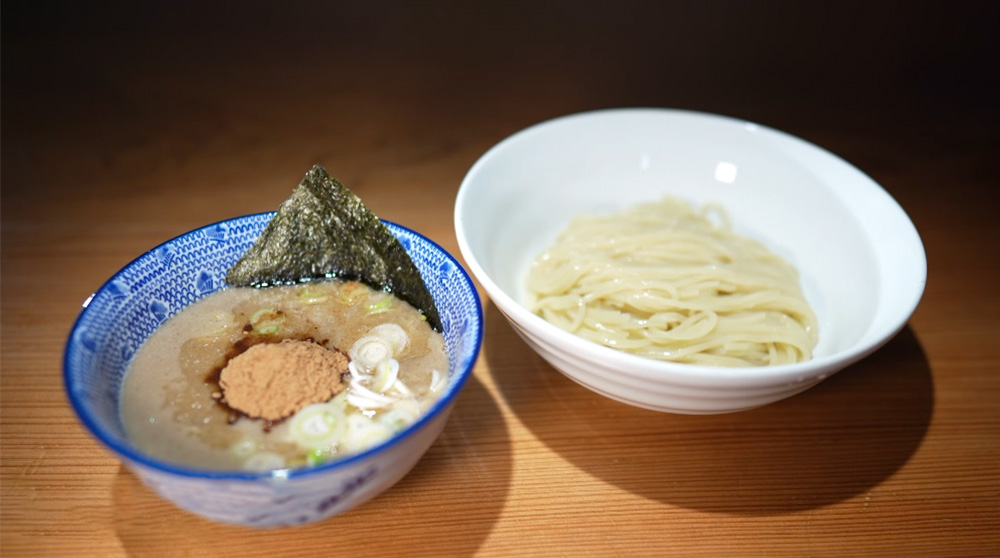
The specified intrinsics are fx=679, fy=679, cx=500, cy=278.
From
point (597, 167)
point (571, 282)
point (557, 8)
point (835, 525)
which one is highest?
point (557, 8)

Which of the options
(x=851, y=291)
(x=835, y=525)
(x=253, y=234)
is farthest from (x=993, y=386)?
(x=253, y=234)

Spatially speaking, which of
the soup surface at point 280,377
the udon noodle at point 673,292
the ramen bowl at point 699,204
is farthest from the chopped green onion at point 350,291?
the udon noodle at point 673,292

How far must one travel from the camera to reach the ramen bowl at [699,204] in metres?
1.43

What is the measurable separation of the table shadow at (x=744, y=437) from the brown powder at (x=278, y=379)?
570 millimetres

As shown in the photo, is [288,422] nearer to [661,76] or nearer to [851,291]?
[851,291]

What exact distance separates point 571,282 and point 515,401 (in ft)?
1.41

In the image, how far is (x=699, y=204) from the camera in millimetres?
2414

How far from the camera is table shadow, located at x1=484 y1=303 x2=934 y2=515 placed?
5.24ft

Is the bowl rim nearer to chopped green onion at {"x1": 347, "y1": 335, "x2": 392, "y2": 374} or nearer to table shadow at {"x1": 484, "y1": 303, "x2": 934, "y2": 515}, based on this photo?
chopped green onion at {"x1": 347, "y1": 335, "x2": 392, "y2": 374}

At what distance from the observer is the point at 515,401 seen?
1.81 m

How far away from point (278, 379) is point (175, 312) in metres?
0.39

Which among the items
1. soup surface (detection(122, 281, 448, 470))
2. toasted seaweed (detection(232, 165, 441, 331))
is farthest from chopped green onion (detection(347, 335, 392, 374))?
toasted seaweed (detection(232, 165, 441, 331))

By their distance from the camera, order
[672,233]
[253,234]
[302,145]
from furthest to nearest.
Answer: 1. [302,145]
2. [672,233]
3. [253,234]

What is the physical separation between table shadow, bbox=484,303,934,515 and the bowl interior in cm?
18
